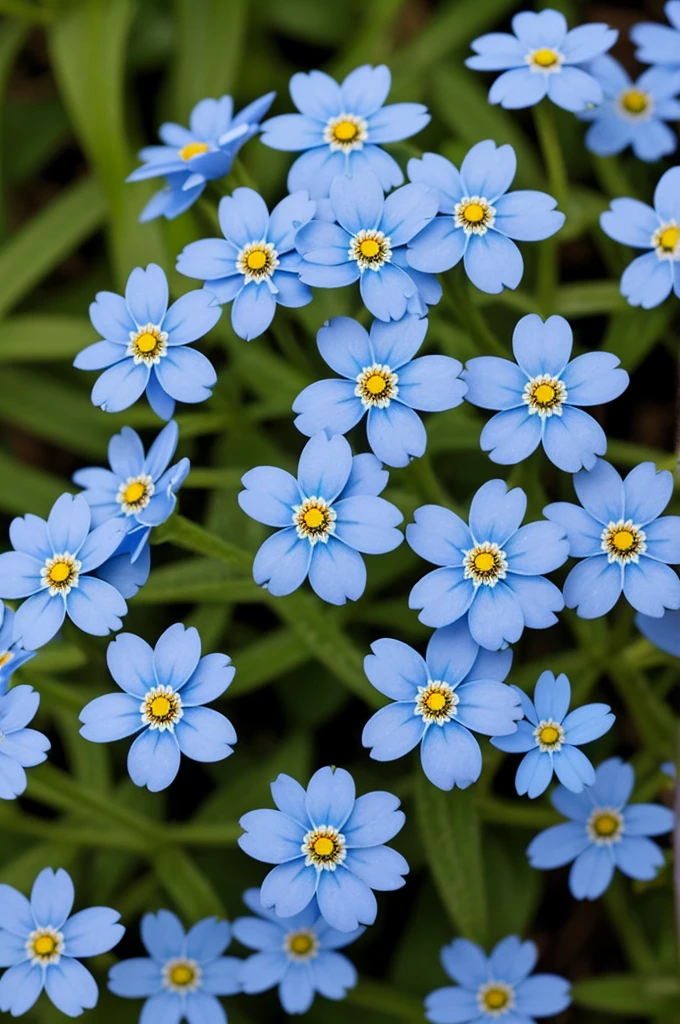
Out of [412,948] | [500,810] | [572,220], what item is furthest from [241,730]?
[572,220]

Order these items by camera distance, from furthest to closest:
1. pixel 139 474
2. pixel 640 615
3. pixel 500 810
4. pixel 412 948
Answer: pixel 412 948
pixel 500 810
pixel 640 615
pixel 139 474

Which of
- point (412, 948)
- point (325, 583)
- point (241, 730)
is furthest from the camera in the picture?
point (241, 730)

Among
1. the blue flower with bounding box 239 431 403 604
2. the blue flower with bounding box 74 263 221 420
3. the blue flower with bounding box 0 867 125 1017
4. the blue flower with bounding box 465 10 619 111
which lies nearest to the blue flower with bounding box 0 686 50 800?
the blue flower with bounding box 0 867 125 1017

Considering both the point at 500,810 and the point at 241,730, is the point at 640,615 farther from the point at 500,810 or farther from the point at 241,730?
the point at 241,730

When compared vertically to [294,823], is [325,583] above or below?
above

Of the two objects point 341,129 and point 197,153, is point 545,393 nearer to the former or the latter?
point 341,129

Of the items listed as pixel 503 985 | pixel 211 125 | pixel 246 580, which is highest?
pixel 211 125
